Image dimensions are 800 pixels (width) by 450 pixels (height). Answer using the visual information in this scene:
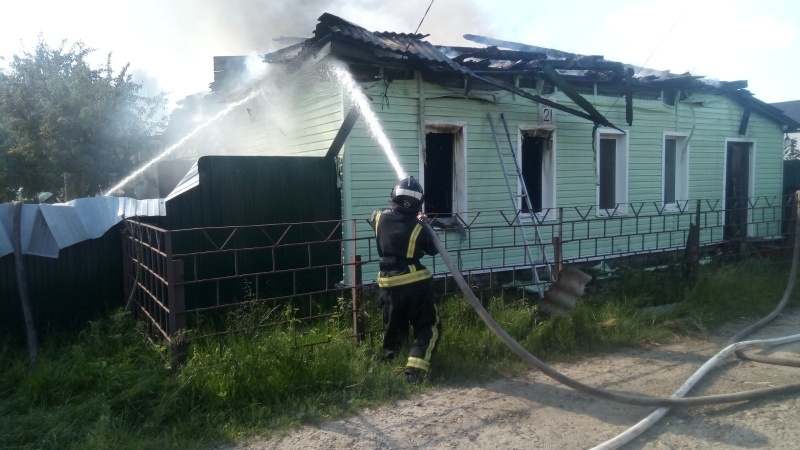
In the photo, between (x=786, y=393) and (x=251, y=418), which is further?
(x=786, y=393)

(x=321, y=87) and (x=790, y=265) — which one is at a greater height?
(x=321, y=87)

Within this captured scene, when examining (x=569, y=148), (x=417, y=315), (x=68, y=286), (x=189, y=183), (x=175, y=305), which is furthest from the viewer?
(x=569, y=148)

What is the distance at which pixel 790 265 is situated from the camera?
30.3ft

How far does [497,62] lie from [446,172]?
1.76 metres

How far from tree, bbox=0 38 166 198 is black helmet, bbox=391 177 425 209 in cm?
1072

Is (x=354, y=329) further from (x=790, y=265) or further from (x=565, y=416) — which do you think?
(x=790, y=265)

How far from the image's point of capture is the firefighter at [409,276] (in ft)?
16.4

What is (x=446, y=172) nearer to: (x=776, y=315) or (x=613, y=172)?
(x=613, y=172)

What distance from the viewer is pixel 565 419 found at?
14.4 feet

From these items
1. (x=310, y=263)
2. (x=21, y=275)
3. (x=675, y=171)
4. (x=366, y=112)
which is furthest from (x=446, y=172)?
(x=21, y=275)

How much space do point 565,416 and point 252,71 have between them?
281 inches

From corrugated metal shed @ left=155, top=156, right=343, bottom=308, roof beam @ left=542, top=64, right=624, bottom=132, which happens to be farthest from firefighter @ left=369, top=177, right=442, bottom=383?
roof beam @ left=542, top=64, right=624, bottom=132

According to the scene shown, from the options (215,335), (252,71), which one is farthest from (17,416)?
(252,71)

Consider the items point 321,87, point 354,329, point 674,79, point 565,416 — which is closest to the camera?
point 565,416
